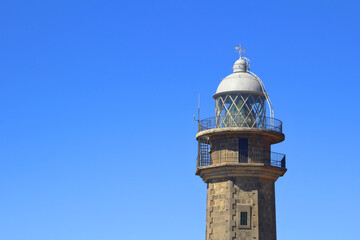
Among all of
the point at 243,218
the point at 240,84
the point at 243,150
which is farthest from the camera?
the point at 240,84

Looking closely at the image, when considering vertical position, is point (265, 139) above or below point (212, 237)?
above

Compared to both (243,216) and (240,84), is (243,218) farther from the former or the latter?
(240,84)

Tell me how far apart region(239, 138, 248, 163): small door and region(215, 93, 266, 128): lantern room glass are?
4.58ft

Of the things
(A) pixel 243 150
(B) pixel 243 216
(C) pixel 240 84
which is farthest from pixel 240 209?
(C) pixel 240 84

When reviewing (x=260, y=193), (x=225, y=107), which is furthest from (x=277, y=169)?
(x=225, y=107)

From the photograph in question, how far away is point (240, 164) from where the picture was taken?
69125 mm

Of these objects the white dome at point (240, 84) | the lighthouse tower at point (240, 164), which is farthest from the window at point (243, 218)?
the white dome at point (240, 84)

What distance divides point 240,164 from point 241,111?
4.77 metres

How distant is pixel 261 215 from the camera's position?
226 feet

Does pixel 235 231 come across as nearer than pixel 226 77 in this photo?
Yes

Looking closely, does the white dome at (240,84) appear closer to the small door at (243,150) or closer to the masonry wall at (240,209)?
the small door at (243,150)

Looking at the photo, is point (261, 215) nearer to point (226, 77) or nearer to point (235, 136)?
point (235, 136)

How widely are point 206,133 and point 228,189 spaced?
5271mm

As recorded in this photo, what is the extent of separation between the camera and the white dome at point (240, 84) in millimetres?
70963
